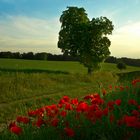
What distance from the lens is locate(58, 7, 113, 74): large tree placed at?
50.4 meters

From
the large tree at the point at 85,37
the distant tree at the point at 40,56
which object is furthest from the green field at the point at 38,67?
the distant tree at the point at 40,56

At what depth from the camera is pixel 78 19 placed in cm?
5150

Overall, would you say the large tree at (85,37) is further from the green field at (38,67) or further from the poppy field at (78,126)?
the poppy field at (78,126)

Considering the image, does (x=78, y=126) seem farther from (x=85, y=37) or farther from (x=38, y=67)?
(x=38, y=67)

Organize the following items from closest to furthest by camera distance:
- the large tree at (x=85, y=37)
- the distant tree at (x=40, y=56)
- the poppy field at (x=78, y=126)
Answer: the poppy field at (x=78, y=126), the large tree at (x=85, y=37), the distant tree at (x=40, y=56)

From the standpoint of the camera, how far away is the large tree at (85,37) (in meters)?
50.4

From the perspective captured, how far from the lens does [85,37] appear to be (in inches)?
1962

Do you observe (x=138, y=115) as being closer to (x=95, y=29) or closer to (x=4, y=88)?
(x=4, y=88)

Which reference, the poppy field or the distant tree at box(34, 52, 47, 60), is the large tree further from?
the poppy field

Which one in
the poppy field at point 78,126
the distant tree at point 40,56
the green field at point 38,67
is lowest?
the green field at point 38,67

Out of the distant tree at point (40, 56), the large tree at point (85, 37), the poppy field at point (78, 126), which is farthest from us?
the distant tree at point (40, 56)

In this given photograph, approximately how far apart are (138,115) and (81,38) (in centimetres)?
4440

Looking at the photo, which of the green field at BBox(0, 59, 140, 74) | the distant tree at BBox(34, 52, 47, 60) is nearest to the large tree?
the green field at BBox(0, 59, 140, 74)

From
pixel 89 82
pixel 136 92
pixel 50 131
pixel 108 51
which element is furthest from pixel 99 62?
pixel 50 131
